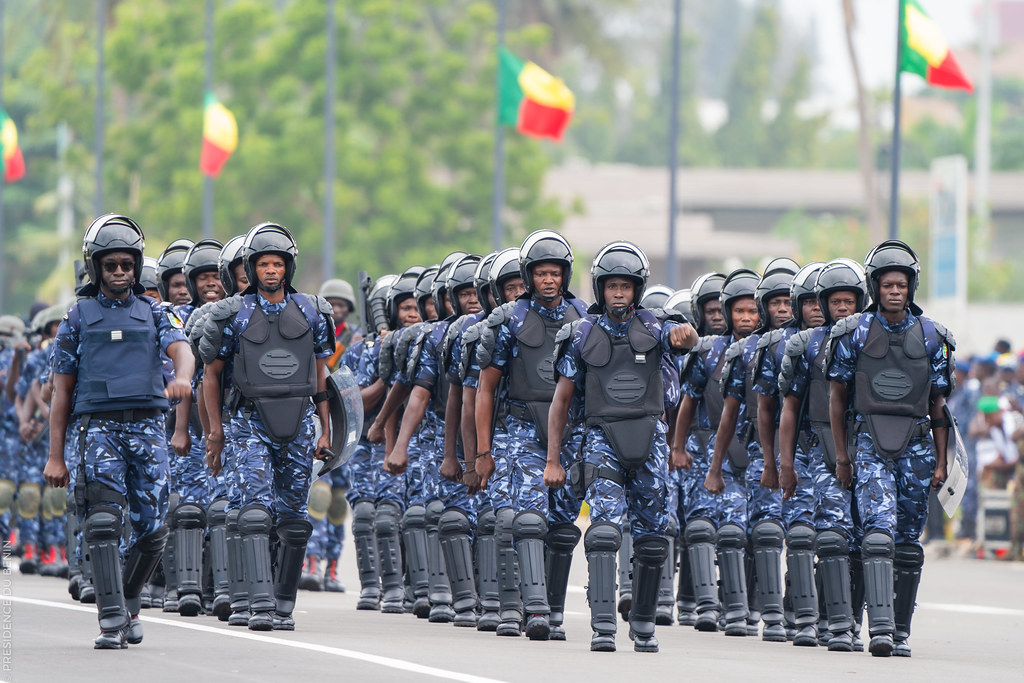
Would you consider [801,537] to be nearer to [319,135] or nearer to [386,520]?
[386,520]

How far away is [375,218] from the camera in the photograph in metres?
49.0

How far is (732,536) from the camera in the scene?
13516 mm

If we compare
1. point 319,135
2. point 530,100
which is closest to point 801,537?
point 530,100

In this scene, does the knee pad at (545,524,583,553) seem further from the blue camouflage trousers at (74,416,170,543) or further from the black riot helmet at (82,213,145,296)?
the black riot helmet at (82,213,145,296)

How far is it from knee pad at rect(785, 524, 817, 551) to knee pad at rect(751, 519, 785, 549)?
1.52ft

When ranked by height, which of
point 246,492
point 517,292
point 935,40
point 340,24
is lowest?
point 246,492

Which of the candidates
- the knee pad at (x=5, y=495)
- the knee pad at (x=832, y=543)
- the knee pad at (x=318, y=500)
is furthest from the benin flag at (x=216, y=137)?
the knee pad at (x=832, y=543)

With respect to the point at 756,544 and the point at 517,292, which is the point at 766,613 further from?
the point at 517,292

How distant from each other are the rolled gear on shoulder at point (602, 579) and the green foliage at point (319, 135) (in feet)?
120

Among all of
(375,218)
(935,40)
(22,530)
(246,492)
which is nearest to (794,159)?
(375,218)

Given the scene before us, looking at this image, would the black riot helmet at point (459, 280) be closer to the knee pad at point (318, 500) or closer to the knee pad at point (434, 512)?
the knee pad at point (434, 512)

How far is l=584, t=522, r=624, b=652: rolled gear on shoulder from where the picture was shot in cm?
1140

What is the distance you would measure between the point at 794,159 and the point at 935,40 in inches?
2822

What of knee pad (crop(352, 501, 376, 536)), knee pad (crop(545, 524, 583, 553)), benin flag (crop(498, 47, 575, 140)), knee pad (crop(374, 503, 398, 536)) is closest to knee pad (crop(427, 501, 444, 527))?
knee pad (crop(374, 503, 398, 536))
